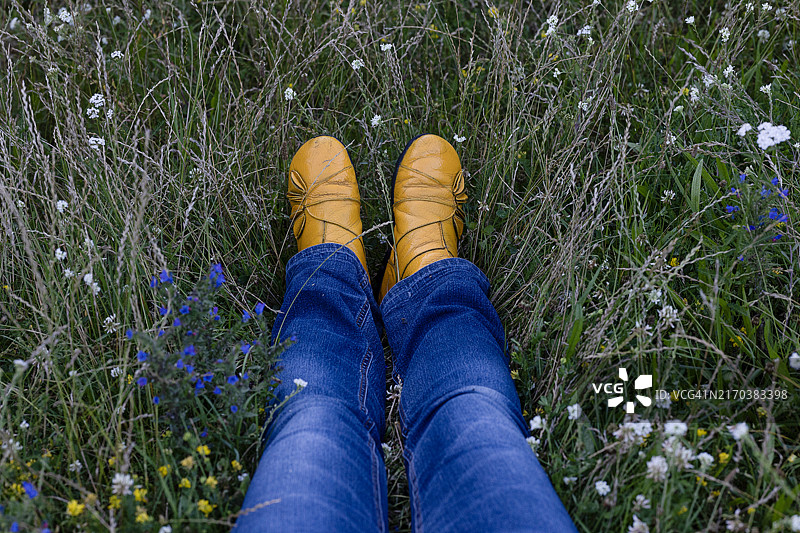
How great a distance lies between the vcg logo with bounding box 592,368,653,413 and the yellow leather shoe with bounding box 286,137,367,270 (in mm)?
853

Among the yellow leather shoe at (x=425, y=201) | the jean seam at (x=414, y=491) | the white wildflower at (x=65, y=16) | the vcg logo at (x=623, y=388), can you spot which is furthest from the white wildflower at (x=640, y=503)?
the white wildflower at (x=65, y=16)

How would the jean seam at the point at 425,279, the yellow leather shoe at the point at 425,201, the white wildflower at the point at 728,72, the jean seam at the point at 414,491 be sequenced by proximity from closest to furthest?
the jean seam at the point at 414,491 < the jean seam at the point at 425,279 < the white wildflower at the point at 728,72 < the yellow leather shoe at the point at 425,201

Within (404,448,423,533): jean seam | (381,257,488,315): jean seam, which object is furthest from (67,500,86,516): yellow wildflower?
(381,257,488,315): jean seam

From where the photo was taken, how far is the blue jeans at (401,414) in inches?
42.5

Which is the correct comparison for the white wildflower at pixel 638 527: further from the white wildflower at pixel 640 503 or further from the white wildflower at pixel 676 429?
Result: the white wildflower at pixel 676 429

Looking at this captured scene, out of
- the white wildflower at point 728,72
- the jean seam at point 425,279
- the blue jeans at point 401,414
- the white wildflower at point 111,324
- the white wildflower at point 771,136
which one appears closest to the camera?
the blue jeans at point 401,414

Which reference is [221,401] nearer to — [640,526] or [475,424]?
[475,424]

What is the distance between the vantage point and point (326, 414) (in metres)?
1.29

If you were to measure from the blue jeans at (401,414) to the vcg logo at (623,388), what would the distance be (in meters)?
0.23

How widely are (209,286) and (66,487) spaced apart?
0.55 metres

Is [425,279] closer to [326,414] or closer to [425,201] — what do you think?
[425,201]

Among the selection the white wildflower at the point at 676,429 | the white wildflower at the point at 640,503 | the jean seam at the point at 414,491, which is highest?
the white wildflower at the point at 676,429

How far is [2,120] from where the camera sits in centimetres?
197

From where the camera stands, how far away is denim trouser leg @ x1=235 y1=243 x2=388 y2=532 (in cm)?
108
